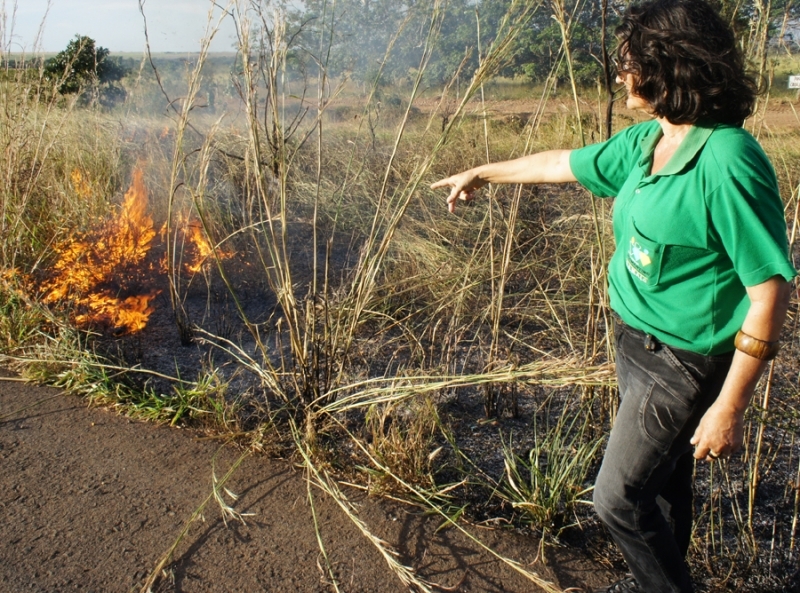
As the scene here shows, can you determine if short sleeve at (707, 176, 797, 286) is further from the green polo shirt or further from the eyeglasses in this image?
the eyeglasses

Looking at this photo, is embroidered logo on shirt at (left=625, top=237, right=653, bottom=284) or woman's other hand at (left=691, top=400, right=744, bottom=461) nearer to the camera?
woman's other hand at (left=691, top=400, right=744, bottom=461)

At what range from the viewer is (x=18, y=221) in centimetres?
450

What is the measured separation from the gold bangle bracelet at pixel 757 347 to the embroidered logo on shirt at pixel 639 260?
0.31m

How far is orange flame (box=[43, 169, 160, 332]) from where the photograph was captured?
4.30 metres

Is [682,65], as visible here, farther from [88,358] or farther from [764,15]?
[88,358]

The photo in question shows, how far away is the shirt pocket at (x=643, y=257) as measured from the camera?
1790 millimetres

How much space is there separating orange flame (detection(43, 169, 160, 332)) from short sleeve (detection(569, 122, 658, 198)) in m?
3.08

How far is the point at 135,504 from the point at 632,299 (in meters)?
2.13

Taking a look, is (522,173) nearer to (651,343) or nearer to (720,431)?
(651,343)

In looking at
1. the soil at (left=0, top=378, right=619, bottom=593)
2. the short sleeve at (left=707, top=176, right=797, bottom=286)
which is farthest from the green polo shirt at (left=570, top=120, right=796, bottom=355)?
the soil at (left=0, top=378, right=619, bottom=593)

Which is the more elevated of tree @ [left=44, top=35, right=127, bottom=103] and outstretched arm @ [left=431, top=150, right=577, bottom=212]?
tree @ [left=44, top=35, right=127, bottom=103]

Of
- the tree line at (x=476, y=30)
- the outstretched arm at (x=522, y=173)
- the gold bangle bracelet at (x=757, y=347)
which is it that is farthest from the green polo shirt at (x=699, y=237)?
the tree line at (x=476, y=30)

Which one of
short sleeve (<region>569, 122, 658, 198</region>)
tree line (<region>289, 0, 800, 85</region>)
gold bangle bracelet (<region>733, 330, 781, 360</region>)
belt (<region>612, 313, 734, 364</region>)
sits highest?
tree line (<region>289, 0, 800, 85</region>)

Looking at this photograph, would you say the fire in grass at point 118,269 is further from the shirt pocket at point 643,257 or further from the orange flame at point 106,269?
the shirt pocket at point 643,257
